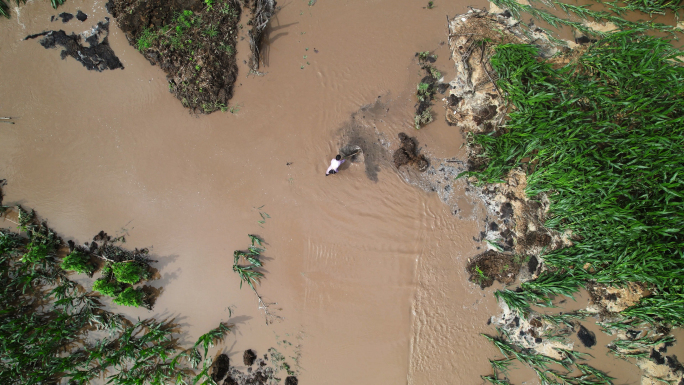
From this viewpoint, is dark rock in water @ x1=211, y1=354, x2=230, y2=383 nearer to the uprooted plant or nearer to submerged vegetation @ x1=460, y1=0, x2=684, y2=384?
the uprooted plant

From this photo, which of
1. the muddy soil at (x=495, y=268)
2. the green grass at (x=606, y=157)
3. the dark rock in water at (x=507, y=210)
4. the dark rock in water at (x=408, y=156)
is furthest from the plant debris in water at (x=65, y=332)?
the green grass at (x=606, y=157)

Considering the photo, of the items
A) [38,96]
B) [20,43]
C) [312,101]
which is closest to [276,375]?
[312,101]

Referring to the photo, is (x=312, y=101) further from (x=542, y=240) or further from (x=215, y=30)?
(x=542, y=240)

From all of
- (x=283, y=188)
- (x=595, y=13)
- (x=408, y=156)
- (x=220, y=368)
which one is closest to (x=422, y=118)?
(x=408, y=156)

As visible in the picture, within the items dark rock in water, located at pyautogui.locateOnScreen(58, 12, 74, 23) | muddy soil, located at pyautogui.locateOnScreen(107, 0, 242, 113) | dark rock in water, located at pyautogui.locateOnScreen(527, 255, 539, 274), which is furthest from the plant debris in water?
dark rock in water, located at pyautogui.locateOnScreen(527, 255, 539, 274)

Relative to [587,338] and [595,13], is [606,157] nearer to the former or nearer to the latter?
[595,13]

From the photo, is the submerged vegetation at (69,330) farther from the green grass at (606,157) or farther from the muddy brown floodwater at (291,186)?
the green grass at (606,157)
